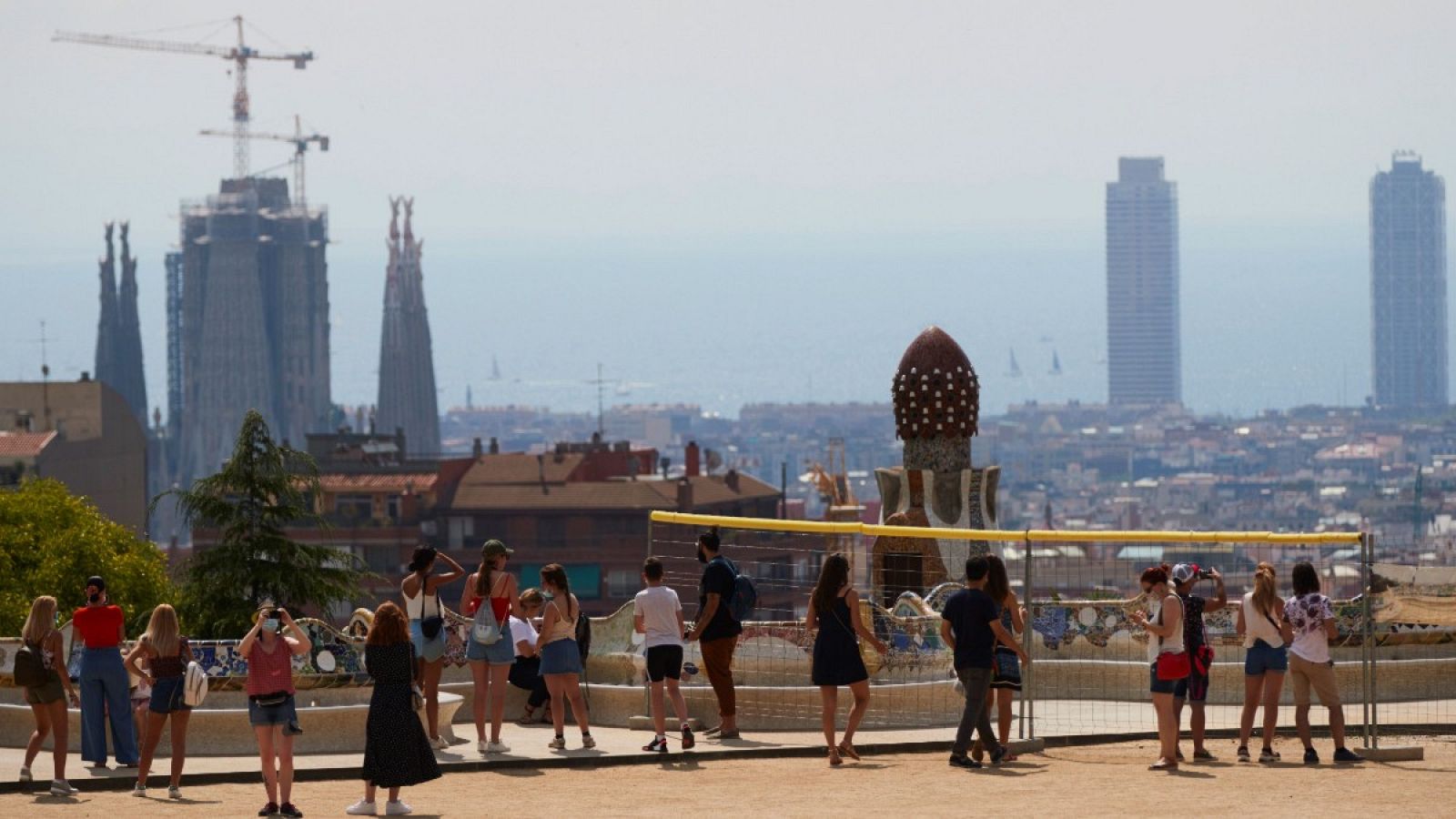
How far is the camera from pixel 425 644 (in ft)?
59.2

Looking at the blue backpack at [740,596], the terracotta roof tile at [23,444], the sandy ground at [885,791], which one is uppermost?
the terracotta roof tile at [23,444]

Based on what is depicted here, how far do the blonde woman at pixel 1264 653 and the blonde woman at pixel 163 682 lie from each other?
6636 mm

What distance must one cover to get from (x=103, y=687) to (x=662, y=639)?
3.66m

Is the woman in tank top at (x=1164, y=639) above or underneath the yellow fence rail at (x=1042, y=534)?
underneath

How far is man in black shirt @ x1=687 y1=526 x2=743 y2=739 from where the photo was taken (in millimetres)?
18172

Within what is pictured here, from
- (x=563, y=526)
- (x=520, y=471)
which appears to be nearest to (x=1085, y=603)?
(x=563, y=526)

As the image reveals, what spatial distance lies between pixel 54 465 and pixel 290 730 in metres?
115

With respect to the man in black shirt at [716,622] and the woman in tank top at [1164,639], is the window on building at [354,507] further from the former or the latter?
the woman in tank top at [1164,639]

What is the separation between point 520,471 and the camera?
15475 centimetres

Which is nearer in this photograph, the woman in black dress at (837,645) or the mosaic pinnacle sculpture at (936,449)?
the woman in black dress at (837,645)

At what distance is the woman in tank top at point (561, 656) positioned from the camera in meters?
18.3

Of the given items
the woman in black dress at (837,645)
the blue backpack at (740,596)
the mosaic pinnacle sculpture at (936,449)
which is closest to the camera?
the woman in black dress at (837,645)

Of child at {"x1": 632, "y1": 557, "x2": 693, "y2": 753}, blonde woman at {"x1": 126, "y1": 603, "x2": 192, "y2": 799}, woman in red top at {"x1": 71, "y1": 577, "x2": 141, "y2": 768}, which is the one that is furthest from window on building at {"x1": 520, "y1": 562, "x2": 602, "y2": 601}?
blonde woman at {"x1": 126, "y1": 603, "x2": 192, "y2": 799}

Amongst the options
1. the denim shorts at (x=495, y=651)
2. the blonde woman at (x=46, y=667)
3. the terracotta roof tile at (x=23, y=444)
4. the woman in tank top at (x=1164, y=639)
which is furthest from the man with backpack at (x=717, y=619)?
the terracotta roof tile at (x=23, y=444)
